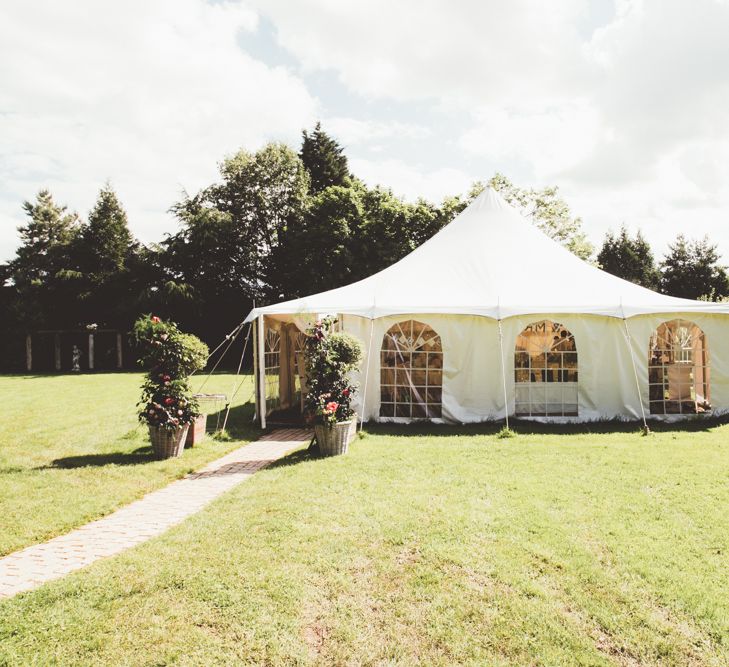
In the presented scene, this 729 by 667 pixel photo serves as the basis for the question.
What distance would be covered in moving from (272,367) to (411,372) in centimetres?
307

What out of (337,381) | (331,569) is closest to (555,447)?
(337,381)

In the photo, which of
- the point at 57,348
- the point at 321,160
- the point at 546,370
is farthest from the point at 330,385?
the point at 321,160

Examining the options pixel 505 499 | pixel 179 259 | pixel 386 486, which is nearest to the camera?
pixel 505 499

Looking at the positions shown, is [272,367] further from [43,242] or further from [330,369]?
[43,242]


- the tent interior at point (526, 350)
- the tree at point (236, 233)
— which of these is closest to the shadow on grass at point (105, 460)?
the tent interior at point (526, 350)

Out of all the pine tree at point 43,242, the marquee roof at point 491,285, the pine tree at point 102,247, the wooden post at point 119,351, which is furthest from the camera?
the pine tree at point 43,242

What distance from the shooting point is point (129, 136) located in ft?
27.2

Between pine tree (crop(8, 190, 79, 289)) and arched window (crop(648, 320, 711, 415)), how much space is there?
2767cm

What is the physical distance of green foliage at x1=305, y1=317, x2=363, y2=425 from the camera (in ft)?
23.9

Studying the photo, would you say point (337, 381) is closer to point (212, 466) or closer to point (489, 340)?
point (212, 466)

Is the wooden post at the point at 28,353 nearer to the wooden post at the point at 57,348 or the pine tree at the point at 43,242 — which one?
the wooden post at the point at 57,348

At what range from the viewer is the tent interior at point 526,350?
30.8ft

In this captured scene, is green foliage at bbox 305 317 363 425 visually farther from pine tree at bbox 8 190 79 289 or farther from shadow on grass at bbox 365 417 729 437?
pine tree at bbox 8 190 79 289

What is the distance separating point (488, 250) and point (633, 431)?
178 inches
